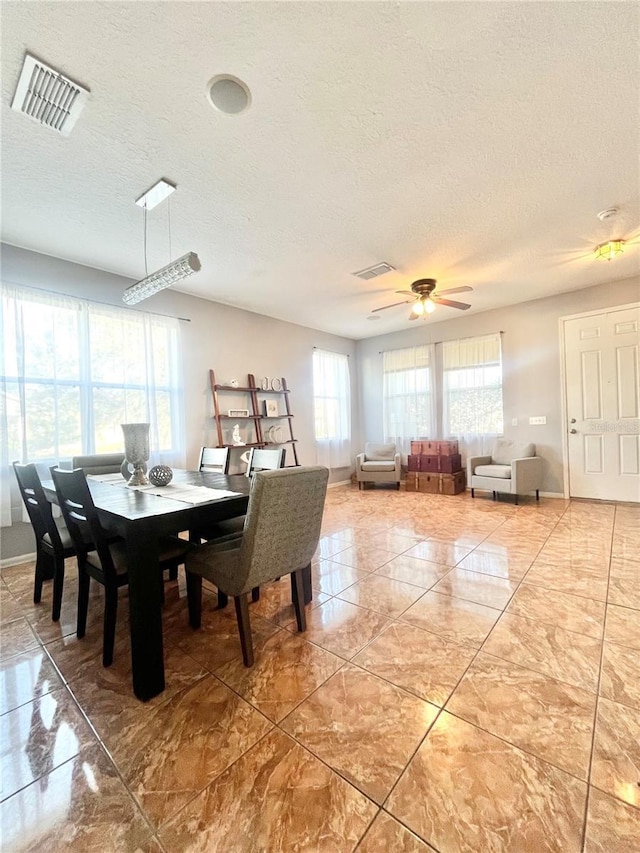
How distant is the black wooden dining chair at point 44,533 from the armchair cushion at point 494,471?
468 centimetres

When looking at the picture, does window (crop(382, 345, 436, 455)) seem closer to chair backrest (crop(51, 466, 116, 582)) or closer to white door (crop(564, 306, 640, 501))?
white door (crop(564, 306, 640, 501))

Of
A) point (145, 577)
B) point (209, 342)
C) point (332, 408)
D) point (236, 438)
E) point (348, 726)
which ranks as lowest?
point (348, 726)

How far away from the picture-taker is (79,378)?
3328 millimetres

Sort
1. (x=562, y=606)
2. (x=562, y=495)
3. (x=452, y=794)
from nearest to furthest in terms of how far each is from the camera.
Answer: (x=452, y=794), (x=562, y=606), (x=562, y=495)

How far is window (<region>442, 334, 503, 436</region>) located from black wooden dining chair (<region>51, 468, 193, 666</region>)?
4.78 meters

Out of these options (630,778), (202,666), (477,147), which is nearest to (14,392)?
(202,666)

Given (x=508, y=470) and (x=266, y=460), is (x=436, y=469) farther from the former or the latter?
(x=266, y=460)

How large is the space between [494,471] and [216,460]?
3.70 metres

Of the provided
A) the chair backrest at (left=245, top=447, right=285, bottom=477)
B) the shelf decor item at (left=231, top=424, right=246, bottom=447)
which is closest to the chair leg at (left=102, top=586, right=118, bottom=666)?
the chair backrest at (left=245, top=447, right=285, bottom=477)

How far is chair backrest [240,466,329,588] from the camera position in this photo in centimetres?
A: 153

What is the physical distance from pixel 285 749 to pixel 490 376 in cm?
529

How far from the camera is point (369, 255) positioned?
3389 mm

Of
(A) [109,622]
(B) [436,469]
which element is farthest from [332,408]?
(A) [109,622]

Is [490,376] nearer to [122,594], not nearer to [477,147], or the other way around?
[477,147]
